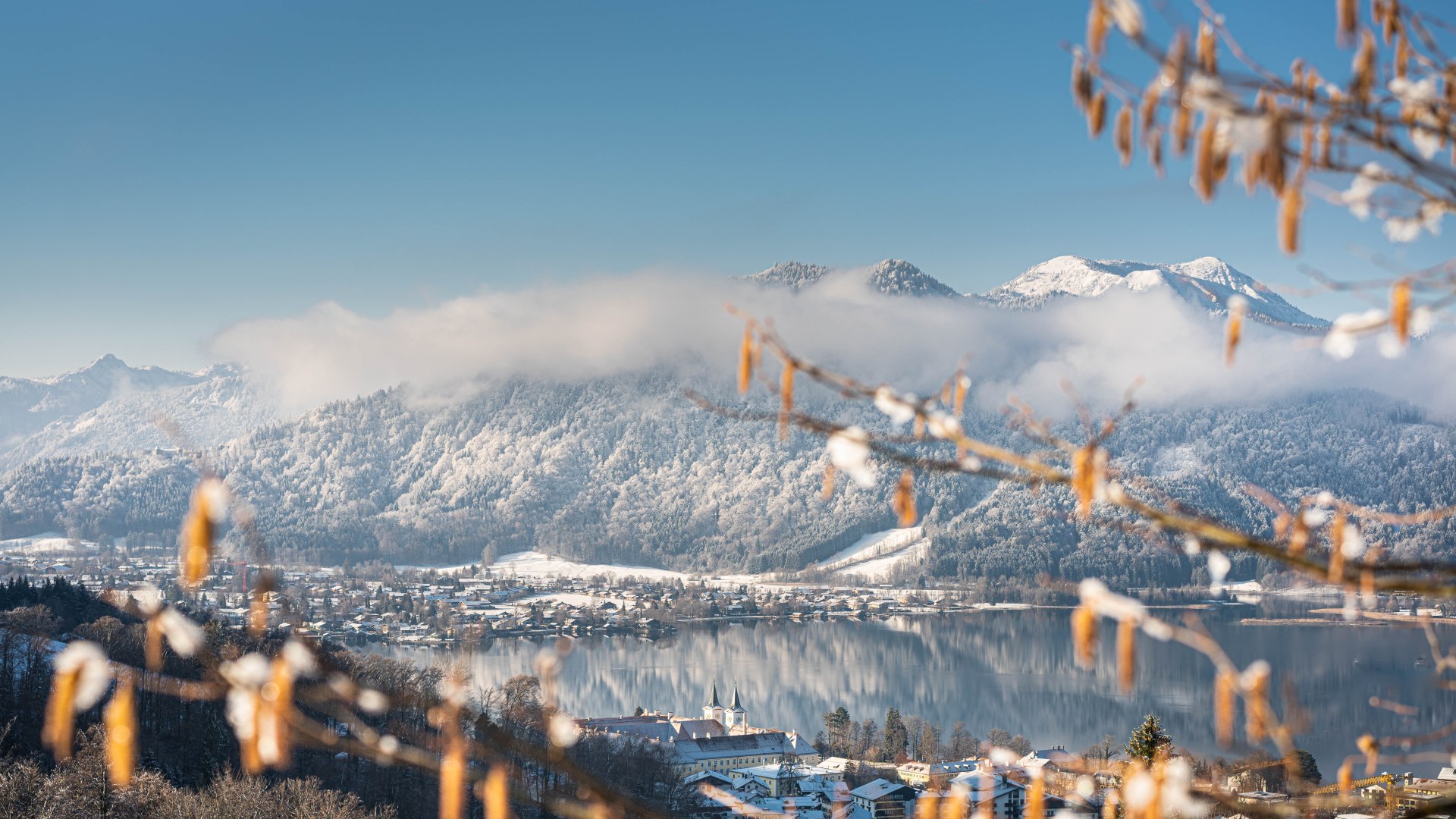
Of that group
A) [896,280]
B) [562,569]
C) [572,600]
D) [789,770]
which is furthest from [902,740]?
[896,280]

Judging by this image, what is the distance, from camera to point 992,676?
5309 centimetres

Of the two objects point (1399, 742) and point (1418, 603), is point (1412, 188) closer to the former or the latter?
→ point (1399, 742)

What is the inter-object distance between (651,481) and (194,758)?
125768 millimetres

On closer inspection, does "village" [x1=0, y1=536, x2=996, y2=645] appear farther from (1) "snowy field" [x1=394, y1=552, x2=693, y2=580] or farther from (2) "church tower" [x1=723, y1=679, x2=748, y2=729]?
(2) "church tower" [x1=723, y1=679, x2=748, y2=729]

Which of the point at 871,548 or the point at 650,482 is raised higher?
the point at 650,482

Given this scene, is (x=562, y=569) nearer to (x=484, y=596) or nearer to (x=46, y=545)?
(x=484, y=596)

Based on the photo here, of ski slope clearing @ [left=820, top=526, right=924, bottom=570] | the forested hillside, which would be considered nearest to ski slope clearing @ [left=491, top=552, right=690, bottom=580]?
the forested hillside

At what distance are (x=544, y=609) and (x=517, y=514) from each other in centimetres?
6174

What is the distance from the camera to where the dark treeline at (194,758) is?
51.1 ft

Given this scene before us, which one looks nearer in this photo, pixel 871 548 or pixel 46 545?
pixel 46 545

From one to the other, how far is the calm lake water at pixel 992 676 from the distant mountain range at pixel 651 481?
3149 cm

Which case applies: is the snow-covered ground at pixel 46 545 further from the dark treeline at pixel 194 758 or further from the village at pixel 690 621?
the dark treeline at pixel 194 758

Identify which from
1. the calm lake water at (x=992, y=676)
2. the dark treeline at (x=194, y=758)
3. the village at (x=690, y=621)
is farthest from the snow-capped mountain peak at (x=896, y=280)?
the dark treeline at (x=194, y=758)

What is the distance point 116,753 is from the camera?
4.97ft
